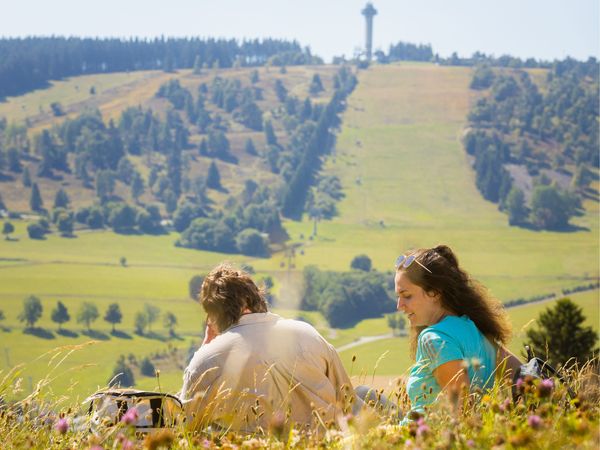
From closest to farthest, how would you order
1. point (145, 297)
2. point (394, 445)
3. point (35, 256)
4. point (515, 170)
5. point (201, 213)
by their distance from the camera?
1. point (394, 445)
2. point (145, 297)
3. point (35, 256)
4. point (201, 213)
5. point (515, 170)

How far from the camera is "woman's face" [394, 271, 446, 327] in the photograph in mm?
4113

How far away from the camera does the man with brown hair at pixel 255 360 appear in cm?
406

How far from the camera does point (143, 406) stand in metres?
3.68

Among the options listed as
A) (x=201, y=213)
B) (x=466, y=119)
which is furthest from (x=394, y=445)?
(x=466, y=119)

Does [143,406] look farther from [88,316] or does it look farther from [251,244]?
[251,244]

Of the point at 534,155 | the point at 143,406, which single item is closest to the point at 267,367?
the point at 143,406

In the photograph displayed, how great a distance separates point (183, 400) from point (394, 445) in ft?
4.72

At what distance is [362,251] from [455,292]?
13432 cm

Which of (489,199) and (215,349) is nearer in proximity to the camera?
(215,349)

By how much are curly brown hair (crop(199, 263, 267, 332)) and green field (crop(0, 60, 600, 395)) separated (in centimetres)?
8283

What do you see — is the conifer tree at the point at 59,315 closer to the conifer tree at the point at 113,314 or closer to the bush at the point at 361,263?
the conifer tree at the point at 113,314

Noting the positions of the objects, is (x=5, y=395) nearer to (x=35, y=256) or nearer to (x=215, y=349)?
Result: (x=215, y=349)

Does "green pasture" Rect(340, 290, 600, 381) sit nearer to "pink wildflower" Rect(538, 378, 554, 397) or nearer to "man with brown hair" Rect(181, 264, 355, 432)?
"man with brown hair" Rect(181, 264, 355, 432)

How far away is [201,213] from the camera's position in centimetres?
16238
